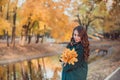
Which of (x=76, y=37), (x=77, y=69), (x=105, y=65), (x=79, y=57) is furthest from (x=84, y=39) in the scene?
(x=105, y=65)

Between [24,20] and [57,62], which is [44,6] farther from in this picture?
[57,62]

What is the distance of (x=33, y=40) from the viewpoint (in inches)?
191

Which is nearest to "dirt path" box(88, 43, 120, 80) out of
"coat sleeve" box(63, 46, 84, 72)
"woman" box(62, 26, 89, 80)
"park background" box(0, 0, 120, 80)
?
"park background" box(0, 0, 120, 80)

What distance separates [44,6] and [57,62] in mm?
718

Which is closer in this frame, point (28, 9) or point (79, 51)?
point (79, 51)

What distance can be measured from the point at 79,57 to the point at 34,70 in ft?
2.16

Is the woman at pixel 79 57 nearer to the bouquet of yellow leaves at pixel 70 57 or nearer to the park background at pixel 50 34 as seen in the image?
the bouquet of yellow leaves at pixel 70 57

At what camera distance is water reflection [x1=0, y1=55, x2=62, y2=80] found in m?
4.71

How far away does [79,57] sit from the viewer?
4.48 metres

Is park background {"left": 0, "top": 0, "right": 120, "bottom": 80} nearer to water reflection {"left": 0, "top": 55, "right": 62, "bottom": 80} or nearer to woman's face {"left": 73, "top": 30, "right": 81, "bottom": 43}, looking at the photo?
water reflection {"left": 0, "top": 55, "right": 62, "bottom": 80}

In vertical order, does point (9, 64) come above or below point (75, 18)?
below

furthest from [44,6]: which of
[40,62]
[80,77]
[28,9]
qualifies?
[80,77]

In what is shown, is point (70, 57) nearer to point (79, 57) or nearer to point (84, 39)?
point (79, 57)

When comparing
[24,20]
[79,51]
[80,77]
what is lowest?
[80,77]
